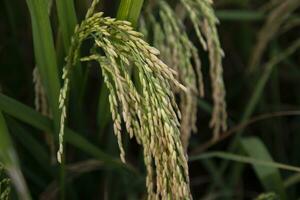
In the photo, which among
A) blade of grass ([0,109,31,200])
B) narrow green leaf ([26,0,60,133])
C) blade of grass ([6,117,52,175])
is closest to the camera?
blade of grass ([0,109,31,200])

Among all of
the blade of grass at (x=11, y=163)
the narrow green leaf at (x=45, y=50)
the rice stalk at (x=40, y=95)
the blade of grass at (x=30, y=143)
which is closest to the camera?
the blade of grass at (x=11, y=163)

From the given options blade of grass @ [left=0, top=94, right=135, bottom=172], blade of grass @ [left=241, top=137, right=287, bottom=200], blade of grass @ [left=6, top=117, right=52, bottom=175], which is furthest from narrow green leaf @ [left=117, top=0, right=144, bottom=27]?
blade of grass @ [left=241, top=137, right=287, bottom=200]

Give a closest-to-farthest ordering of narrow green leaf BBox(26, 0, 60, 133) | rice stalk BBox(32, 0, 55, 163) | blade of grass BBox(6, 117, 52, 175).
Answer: narrow green leaf BBox(26, 0, 60, 133)
rice stalk BBox(32, 0, 55, 163)
blade of grass BBox(6, 117, 52, 175)

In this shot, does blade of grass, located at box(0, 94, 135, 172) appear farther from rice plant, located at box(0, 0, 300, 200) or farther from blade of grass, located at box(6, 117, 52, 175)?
blade of grass, located at box(6, 117, 52, 175)

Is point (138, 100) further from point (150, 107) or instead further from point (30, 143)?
point (30, 143)

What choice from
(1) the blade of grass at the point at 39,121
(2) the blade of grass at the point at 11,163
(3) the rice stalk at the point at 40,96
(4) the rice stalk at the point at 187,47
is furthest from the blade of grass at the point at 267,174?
(2) the blade of grass at the point at 11,163

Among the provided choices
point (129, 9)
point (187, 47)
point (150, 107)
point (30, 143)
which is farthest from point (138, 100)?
point (30, 143)

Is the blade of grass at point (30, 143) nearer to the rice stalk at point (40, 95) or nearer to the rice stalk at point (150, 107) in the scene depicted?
the rice stalk at point (40, 95)

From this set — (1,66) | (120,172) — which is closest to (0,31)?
(1,66)

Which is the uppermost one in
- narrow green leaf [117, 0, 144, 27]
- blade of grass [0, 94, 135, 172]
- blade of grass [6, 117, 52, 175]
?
narrow green leaf [117, 0, 144, 27]

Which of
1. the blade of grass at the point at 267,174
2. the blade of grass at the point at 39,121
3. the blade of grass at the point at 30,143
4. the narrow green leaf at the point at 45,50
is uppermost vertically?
the narrow green leaf at the point at 45,50
